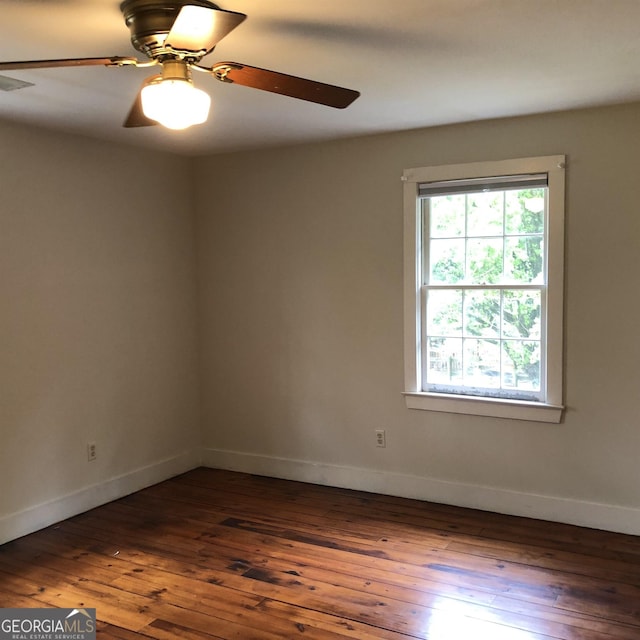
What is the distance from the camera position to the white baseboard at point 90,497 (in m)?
3.63

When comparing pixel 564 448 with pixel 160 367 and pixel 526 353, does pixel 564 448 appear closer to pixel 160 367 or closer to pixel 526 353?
pixel 526 353

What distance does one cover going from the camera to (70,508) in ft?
12.9

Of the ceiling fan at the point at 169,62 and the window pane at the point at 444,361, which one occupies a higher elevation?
the ceiling fan at the point at 169,62

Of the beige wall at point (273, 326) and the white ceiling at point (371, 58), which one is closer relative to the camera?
the white ceiling at point (371, 58)

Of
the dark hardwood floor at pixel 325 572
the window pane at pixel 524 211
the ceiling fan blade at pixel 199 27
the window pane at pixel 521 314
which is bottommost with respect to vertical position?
the dark hardwood floor at pixel 325 572

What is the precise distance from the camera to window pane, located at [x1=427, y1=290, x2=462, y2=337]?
13.2ft

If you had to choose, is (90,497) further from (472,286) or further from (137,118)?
(472,286)

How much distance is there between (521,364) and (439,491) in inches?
38.0

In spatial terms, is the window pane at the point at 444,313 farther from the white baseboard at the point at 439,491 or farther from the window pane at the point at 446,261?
the white baseboard at the point at 439,491

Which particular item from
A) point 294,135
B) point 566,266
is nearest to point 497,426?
point 566,266

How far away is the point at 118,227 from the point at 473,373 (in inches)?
97.8

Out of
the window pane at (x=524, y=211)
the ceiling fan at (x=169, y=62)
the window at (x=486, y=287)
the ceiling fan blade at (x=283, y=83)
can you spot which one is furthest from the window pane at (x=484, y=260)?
the ceiling fan at (x=169, y=62)

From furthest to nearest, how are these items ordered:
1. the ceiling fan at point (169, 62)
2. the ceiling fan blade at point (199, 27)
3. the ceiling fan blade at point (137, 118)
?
1. the ceiling fan blade at point (137, 118)
2. the ceiling fan at point (169, 62)
3. the ceiling fan blade at point (199, 27)

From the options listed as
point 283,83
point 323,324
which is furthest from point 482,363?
point 283,83
